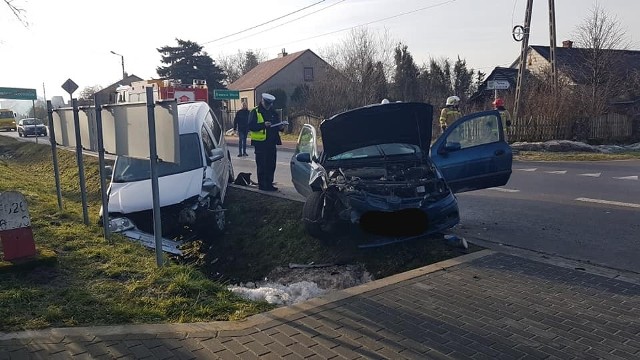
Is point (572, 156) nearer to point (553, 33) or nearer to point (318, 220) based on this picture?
point (553, 33)

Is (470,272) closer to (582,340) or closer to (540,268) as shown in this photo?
(540,268)

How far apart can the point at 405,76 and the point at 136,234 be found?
1567 inches

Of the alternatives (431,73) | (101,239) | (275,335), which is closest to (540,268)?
(275,335)

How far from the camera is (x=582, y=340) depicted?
3783mm

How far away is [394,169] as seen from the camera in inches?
291

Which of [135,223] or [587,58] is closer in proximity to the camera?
[135,223]

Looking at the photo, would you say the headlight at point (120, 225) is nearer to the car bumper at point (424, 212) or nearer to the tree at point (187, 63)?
the car bumper at point (424, 212)

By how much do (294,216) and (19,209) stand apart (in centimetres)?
398

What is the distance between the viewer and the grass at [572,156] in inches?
697

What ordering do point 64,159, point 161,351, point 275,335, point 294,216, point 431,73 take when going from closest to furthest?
point 161,351 → point 275,335 → point 294,216 → point 64,159 → point 431,73

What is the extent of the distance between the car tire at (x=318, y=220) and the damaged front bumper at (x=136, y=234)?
1.70 metres

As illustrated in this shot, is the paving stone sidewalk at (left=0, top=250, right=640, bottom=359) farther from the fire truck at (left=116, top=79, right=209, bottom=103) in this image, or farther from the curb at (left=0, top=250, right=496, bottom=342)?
the fire truck at (left=116, top=79, right=209, bottom=103)

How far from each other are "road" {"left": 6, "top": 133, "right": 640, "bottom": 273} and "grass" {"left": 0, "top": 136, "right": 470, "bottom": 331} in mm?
1232

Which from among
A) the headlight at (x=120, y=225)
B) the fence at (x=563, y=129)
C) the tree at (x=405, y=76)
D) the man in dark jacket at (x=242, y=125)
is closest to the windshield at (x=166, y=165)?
the headlight at (x=120, y=225)
